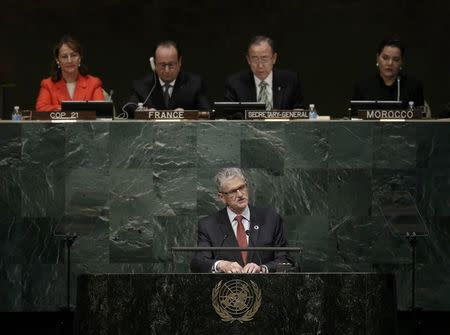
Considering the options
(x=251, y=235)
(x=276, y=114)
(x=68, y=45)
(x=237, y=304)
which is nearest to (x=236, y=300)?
(x=237, y=304)

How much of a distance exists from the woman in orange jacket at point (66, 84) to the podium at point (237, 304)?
10.1ft

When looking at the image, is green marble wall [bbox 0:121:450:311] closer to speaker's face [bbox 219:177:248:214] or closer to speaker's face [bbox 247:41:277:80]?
speaker's face [bbox 247:41:277:80]

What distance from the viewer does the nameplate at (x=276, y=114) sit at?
7543 mm

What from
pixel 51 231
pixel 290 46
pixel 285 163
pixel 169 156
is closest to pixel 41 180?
pixel 51 231

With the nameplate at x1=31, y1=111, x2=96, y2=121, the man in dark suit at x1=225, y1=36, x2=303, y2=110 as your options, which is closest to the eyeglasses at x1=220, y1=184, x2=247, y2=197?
the nameplate at x1=31, y1=111, x2=96, y2=121

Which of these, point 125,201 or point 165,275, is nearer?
point 165,275

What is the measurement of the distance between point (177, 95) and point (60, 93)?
0.84m

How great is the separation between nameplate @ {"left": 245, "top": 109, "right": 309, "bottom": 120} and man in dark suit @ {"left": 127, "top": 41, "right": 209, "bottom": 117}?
26.7 inches

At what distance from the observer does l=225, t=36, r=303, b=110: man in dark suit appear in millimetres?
8133

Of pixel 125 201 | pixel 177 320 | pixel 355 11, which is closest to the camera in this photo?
pixel 177 320

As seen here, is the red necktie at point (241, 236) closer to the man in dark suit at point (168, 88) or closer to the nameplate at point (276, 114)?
the nameplate at point (276, 114)

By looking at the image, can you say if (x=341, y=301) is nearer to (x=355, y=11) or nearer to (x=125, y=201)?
(x=125, y=201)

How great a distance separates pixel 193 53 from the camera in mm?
10547

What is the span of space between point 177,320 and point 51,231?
2.44 m
